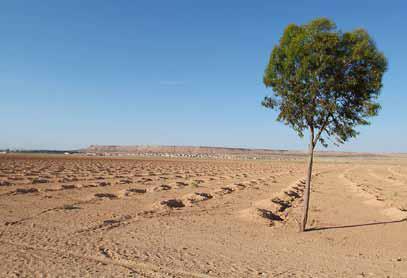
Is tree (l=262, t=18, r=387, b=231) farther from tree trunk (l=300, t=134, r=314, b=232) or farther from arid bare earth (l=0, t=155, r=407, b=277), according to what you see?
arid bare earth (l=0, t=155, r=407, b=277)

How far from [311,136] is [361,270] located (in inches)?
177

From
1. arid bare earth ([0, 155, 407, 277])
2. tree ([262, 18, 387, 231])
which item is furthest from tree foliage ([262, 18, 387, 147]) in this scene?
arid bare earth ([0, 155, 407, 277])

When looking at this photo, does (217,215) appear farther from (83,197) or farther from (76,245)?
(83,197)

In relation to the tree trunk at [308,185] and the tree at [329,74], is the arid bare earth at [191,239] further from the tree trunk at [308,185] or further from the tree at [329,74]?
the tree at [329,74]

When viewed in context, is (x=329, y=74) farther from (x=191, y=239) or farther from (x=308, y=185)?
(x=191, y=239)

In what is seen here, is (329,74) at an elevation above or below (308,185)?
above

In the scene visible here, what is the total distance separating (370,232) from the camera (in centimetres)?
1223

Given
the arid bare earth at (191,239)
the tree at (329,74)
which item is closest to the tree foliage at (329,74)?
the tree at (329,74)

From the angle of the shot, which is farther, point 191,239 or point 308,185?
point 308,185

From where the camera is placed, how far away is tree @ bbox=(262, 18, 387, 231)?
10242mm

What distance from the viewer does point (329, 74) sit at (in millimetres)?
10453

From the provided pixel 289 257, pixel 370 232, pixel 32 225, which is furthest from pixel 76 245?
pixel 370 232

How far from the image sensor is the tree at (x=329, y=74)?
10.2 metres

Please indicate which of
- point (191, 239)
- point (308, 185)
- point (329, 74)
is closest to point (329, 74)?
point (329, 74)
